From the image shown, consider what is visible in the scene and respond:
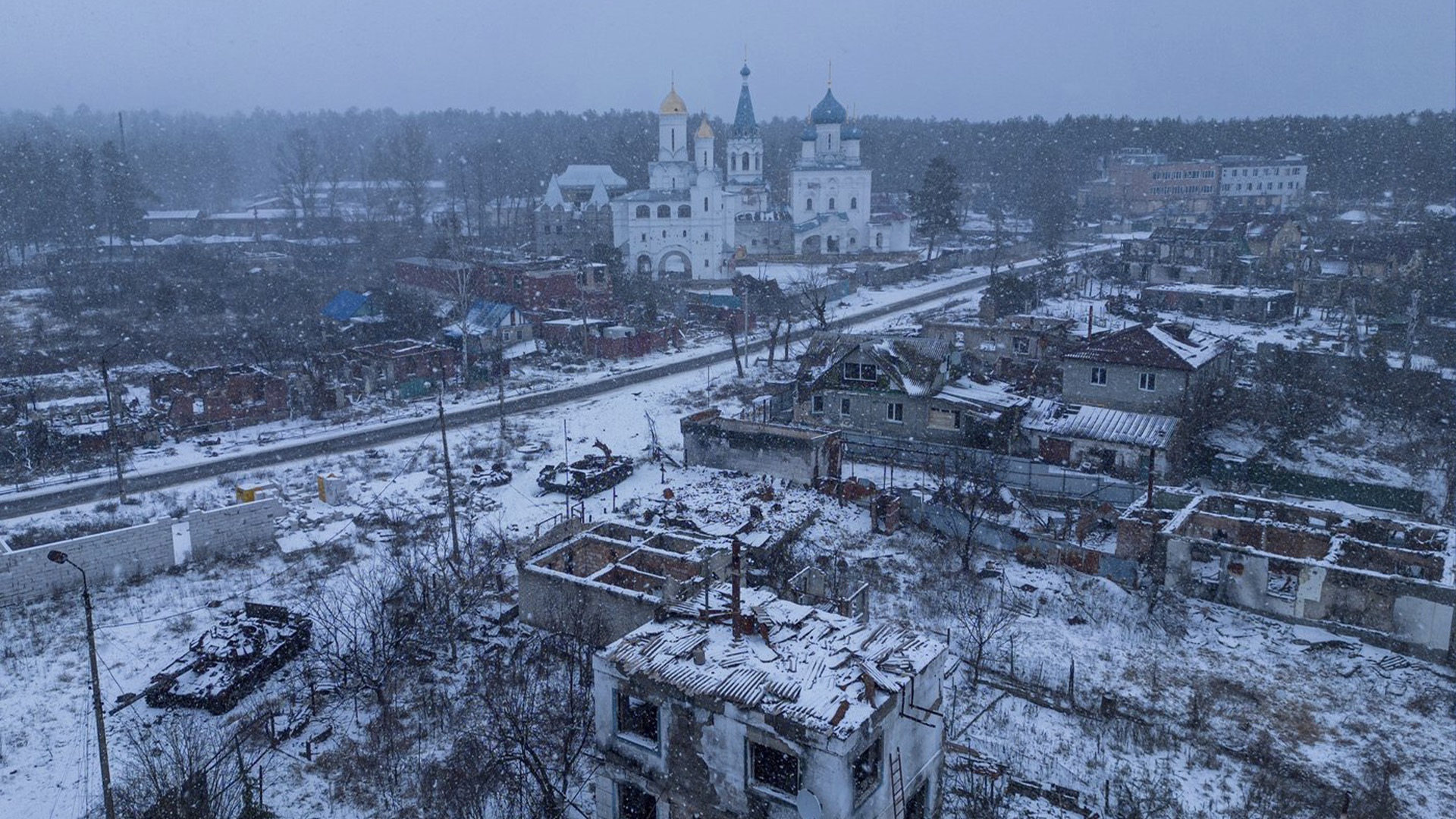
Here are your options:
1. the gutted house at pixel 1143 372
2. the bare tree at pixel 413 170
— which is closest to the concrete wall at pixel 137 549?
the gutted house at pixel 1143 372

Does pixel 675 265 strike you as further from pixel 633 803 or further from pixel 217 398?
pixel 633 803

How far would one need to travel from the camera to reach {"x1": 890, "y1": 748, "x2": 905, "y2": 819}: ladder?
10344 millimetres

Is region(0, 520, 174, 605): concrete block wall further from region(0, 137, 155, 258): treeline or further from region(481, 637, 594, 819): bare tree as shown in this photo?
region(0, 137, 155, 258): treeline

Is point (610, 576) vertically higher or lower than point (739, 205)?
lower

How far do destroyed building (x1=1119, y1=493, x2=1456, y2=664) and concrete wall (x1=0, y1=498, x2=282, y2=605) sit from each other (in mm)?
17737

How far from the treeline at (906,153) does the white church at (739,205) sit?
15.2m

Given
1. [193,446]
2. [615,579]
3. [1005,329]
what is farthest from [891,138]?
[615,579]

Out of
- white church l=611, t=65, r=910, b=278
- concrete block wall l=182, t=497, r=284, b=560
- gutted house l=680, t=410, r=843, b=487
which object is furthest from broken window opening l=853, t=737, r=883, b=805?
white church l=611, t=65, r=910, b=278

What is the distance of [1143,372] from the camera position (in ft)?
83.3

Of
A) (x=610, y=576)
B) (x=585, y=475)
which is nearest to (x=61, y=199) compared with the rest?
(x=585, y=475)

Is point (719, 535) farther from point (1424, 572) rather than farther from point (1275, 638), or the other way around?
point (1424, 572)

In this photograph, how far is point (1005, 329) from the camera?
110 feet

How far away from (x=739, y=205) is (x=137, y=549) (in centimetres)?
4782

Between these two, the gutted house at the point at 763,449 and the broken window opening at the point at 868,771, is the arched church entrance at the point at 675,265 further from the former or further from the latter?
the broken window opening at the point at 868,771
